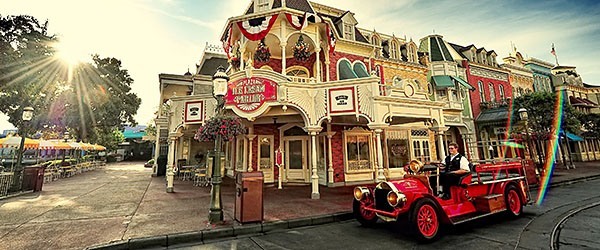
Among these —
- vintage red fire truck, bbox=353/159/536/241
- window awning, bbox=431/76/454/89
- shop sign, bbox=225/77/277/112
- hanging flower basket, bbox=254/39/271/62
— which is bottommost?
vintage red fire truck, bbox=353/159/536/241

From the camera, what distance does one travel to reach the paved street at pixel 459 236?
14.1 feet

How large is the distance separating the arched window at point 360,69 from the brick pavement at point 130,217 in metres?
6.92

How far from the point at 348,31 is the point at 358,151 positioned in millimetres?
6950

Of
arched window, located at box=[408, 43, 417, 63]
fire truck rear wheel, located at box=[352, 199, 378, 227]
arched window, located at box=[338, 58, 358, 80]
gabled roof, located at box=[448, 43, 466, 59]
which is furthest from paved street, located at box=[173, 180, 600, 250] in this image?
gabled roof, located at box=[448, 43, 466, 59]

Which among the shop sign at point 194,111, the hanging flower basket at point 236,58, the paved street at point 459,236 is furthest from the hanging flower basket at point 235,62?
the paved street at point 459,236

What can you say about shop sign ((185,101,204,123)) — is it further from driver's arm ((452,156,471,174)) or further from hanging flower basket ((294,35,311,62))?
driver's arm ((452,156,471,174))

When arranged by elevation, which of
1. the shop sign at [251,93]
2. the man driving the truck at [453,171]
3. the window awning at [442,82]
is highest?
the window awning at [442,82]

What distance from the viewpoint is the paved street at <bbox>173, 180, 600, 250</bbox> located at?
430cm

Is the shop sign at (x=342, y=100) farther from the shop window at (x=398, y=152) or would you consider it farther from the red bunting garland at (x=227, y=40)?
the shop window at (x=398, y=152)

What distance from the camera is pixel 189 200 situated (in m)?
8.30

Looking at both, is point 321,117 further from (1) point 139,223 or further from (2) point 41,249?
(2) point 41,249

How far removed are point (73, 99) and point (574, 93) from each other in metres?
50.6

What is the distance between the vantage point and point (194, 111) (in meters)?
9.84

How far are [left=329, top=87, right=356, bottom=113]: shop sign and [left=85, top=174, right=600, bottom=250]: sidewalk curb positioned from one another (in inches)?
155
